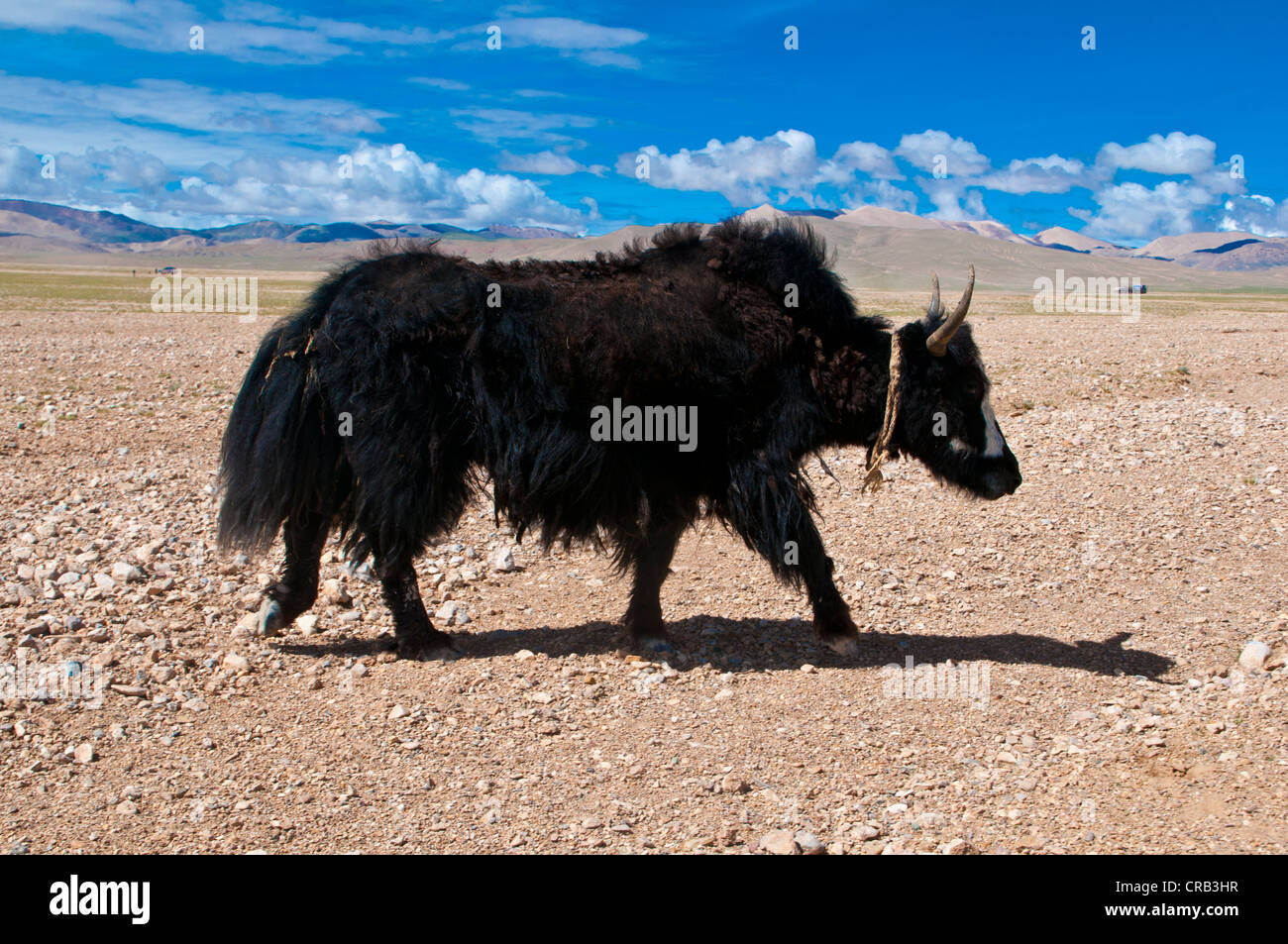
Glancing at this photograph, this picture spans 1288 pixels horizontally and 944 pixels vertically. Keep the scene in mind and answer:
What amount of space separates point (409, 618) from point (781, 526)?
6.53 feet

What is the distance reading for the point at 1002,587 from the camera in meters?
6.48

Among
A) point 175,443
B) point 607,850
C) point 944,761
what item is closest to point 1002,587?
point 944,761

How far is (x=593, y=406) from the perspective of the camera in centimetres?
504

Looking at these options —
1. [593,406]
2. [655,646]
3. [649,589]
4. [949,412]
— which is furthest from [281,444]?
[949,412]

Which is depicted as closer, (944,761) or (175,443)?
(944,761)

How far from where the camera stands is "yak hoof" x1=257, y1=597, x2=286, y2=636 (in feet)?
17.8

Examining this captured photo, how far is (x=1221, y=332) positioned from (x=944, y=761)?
18.0m

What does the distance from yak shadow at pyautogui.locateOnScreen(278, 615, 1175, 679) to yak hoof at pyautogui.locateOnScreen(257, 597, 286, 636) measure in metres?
0.12

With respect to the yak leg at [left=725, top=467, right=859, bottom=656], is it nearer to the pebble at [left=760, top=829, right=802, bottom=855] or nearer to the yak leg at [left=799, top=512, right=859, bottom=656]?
the yak leg at [left=799, top=512, right=859, bottom=656]

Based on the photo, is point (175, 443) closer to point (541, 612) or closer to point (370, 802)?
point (541, 612)

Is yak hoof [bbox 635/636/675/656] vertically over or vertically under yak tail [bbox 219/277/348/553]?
under

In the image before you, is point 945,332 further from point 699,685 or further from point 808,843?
point 808,843

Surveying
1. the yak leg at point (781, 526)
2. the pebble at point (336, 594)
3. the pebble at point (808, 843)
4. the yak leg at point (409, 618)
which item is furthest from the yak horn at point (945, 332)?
the pebble at point (336, 594)

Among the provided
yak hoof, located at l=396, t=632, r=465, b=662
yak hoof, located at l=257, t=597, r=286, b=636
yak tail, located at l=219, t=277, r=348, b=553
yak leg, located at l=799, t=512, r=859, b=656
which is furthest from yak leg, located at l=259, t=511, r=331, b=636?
yak leg, located at l=799, t=512, r=859, b=656
